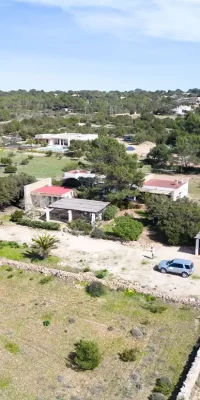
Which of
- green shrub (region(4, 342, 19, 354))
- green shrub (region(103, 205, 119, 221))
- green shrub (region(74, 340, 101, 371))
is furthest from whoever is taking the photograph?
green shrub (region(103, 205, 119, 221))

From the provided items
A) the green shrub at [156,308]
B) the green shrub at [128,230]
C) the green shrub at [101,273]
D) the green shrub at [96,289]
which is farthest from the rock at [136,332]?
the green shrub at [128,230]

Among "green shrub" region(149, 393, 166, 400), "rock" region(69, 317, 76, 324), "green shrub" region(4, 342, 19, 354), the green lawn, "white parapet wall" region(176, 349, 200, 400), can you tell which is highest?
the green lawn

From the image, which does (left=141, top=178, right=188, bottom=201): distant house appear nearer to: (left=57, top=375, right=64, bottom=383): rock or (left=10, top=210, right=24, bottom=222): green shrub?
(left=10, top=210, right=24, bottom=222): green shrub

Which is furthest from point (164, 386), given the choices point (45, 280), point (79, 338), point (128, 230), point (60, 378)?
point (128, 230)

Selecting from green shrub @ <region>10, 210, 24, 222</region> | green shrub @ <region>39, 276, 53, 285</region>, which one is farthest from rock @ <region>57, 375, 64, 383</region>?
green shrub @ <region>10, 210, 24, 222</region>

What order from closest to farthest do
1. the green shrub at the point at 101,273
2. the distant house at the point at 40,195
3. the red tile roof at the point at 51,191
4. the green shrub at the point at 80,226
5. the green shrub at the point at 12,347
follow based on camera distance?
the green shrub at the point at 12,347
the green shrub at the point at 101,273
the green shrub at the point at 80,226
the distant house at the point at 40,195
the red tile roof at the point at 51,191

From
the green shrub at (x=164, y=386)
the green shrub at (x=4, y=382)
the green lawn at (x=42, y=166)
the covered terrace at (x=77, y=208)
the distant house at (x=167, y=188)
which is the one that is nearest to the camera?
the green shrub at (x=164, y=386)

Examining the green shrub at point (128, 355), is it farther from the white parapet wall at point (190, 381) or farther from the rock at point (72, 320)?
the rock at point (72, 320)
